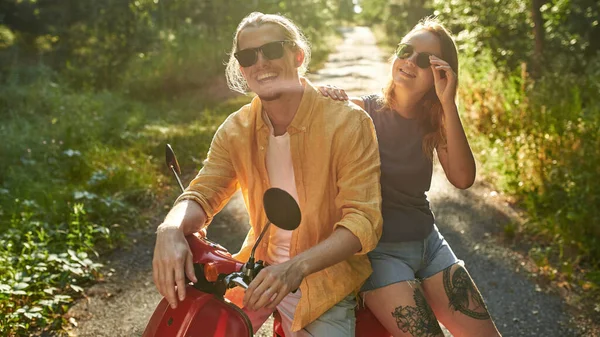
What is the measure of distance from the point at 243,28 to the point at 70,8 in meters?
15.8

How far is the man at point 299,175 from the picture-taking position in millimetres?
2127

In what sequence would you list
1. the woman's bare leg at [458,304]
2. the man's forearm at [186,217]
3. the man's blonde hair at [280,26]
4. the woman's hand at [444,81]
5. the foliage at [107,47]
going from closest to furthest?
the man's forearm at [186,217] < the man's blonde hair at [280,26] < the woman's bare leg at [458,304] < the woman's hand at [444,81] < the foliage at [107,47]

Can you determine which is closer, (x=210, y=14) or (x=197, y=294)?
(x=197, y=294)

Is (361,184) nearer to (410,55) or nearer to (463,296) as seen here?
(463,296)

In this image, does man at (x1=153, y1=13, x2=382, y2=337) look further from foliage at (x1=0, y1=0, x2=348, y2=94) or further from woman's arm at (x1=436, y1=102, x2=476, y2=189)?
foliage at (x1=0, y1=0, x2=348, y2=94)

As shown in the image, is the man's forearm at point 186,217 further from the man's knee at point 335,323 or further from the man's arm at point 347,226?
the man's knee at point 335,323

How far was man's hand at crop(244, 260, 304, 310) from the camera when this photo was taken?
69.6 inches

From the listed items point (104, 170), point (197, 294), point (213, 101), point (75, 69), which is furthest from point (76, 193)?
point (75, 69)

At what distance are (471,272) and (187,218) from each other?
357 centimetres

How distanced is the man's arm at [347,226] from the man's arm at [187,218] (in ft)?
0.73

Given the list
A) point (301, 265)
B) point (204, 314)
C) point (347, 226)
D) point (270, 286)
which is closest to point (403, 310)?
point (347, 226)

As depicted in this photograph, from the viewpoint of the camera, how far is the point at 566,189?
5.61 metres

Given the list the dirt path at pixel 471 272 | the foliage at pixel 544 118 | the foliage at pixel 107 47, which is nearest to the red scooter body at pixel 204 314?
the dirt path at pixel 471 272

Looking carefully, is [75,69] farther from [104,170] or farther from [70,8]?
[104,170]
